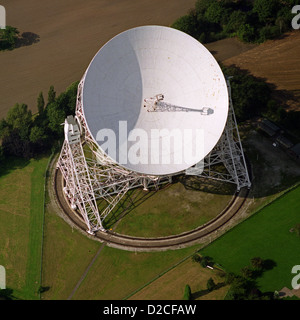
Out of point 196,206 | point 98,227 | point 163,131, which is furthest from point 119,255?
point 163,131

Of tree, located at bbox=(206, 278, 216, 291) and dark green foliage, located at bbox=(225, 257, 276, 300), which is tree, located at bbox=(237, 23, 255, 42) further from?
tree, located at bbox=(206, 278, 216, 291)

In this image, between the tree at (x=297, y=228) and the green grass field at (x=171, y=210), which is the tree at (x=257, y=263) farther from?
the green grass field at (x=171, y=210)

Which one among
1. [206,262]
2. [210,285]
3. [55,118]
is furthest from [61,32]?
[210,285]

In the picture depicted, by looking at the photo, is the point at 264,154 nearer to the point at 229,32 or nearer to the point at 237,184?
the point at 237,184

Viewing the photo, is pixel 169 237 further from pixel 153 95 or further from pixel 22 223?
pixel 22 223

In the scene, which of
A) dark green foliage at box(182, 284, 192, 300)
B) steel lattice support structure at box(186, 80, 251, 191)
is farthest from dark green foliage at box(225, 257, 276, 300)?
steel lattice support structure at box(186, 80, 251, 191)

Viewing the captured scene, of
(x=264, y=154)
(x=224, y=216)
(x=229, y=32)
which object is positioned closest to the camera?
(x=224, y=216)
